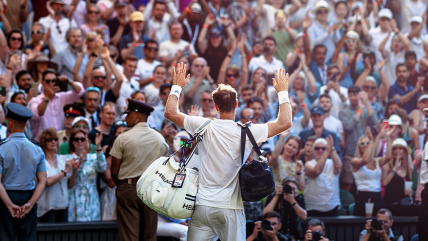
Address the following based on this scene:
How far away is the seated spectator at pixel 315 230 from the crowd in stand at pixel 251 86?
0.03m

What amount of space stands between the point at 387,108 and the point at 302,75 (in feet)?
5.34

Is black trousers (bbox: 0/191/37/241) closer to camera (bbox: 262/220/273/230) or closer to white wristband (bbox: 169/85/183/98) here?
white wristband (bbox: 169/85/183/98)

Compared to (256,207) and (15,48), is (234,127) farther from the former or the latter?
(15,48)

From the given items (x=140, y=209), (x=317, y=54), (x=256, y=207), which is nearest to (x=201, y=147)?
(x=140, y=209)

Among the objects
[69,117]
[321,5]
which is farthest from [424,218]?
[321,5]

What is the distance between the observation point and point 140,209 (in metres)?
7.38

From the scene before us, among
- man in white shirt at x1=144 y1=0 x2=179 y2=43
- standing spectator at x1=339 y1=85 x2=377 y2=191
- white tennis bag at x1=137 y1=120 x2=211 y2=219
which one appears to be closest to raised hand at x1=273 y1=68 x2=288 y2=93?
white tennis bag at x1=137 y1=120 x2=211 y2=219

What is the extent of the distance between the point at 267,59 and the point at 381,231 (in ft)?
15.6

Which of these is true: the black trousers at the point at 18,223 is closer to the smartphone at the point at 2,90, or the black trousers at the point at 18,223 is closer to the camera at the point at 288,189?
the smartphone at the point at 2,90

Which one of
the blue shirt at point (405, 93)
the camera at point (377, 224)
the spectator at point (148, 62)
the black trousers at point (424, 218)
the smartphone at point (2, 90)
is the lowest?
the camera at point (377, 224)

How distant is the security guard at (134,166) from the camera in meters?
7.22

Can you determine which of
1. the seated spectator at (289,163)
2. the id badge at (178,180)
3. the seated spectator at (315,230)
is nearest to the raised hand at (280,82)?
the id badge at (178,180)

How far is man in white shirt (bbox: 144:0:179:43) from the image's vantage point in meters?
12.5

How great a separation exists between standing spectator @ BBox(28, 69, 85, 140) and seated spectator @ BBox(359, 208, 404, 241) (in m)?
4.54
